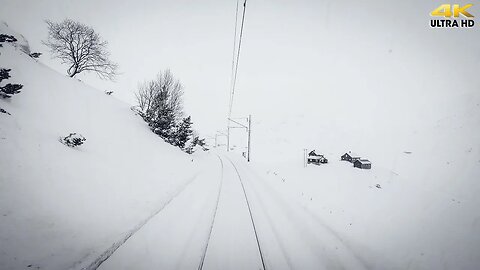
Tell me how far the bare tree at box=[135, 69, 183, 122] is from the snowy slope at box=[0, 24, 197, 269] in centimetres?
969

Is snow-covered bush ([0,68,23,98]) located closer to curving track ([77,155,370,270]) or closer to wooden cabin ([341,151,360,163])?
curving track ([77,155,370,270])

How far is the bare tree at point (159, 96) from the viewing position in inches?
923

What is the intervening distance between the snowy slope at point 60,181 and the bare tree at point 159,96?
969 centimetres

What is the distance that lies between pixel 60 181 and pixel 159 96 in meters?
18.3

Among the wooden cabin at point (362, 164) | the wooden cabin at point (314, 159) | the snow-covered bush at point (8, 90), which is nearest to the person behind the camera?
the snow-covered bush at point (8, 90)

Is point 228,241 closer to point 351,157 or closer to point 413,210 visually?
point 413,210

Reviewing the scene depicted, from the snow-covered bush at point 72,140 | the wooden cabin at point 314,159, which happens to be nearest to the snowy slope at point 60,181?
the snow-covered bush at point 72,140

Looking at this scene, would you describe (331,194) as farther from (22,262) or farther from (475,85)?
(475,85)

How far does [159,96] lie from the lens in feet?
76.2

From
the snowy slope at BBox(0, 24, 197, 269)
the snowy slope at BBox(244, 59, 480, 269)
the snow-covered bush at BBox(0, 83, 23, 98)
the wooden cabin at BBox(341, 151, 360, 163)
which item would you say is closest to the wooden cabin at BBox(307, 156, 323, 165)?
the snowy slope at BBox(244, 59, 480, 269)

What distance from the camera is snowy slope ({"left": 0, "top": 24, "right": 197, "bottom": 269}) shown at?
4523 mm

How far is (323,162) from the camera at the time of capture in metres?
31.2

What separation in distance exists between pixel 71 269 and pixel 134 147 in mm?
11432

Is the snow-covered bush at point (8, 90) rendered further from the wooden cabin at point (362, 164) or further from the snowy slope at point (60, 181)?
the wooden cabin at point (362, 164)
